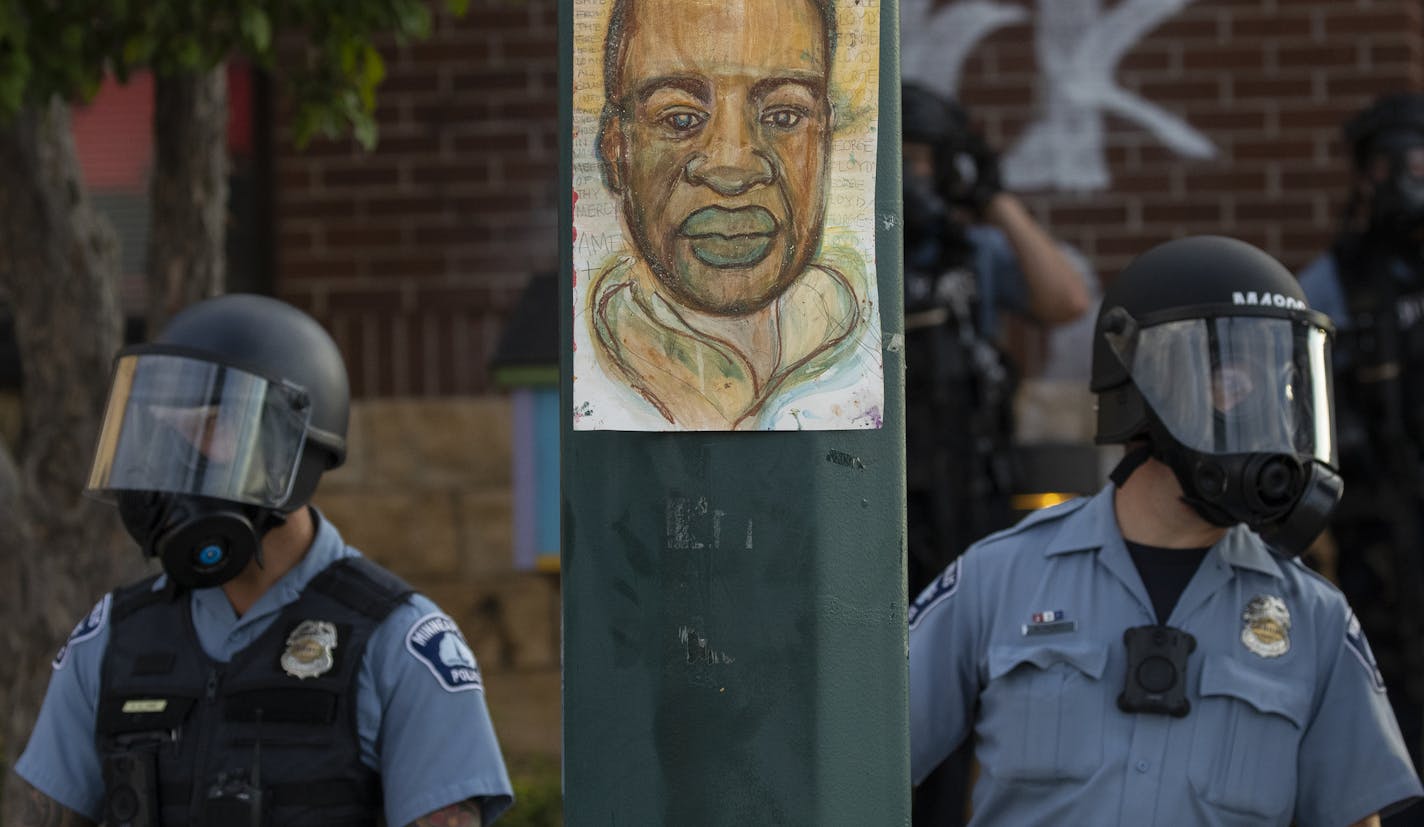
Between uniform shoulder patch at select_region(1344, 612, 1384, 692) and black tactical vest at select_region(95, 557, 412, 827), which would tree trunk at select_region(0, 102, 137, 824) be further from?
uniform shoulder patch at select_region(1344, 612, 1384, 692)

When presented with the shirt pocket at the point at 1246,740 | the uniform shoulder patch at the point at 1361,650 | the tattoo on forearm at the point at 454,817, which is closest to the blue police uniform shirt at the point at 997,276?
the uniform shoulder patch at the point at 1361,650

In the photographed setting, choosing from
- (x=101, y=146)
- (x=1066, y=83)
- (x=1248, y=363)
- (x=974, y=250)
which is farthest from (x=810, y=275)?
(x=101, y=146)

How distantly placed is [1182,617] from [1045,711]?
0.86 ft

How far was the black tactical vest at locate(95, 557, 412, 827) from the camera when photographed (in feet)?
10.2

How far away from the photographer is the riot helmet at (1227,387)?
307cm

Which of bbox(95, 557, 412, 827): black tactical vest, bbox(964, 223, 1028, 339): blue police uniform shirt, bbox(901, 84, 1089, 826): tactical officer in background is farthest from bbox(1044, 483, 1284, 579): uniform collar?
bbox(964, 223, 1028, 339): blue police uniform shirt

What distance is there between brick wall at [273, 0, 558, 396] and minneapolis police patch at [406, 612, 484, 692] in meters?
4.50

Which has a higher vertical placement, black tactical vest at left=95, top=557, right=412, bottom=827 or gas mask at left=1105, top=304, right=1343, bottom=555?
gas mask at left=1105, top=304, right=1343, bottom=555

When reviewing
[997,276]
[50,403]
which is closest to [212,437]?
[50,403]

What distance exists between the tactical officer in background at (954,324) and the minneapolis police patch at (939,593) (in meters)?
2.48

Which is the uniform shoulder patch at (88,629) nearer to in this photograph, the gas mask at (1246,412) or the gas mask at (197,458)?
the gas mask at (197,458)

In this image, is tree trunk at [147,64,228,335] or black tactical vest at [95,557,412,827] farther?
tree trunk at [147,64,228,335]

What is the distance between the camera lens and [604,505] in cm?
210

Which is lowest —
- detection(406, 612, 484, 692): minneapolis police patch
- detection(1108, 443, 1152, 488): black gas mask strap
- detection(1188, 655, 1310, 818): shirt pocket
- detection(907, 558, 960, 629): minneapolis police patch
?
detection(1188, 655, 1310, 818): shirt pocket
